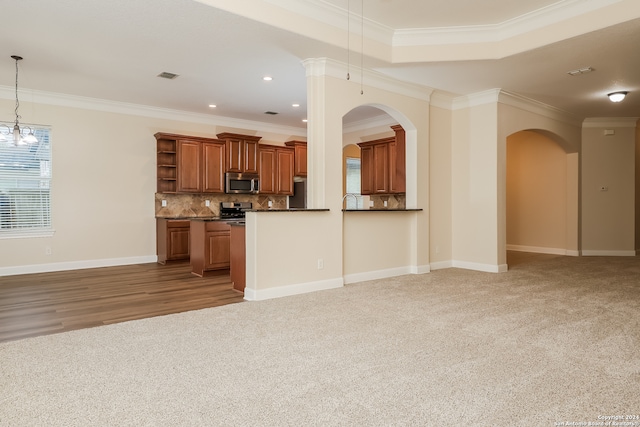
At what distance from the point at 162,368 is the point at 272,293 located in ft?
6.67

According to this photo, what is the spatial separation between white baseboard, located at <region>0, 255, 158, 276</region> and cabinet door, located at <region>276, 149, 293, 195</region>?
115 inches

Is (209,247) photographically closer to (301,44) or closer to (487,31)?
(301,44)

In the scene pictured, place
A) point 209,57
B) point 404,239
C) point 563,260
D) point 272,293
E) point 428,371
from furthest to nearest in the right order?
point 563,260 → point 404,239 → point 209,57 → point 272,293 → point 428,371

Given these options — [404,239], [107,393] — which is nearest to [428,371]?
[107,393]

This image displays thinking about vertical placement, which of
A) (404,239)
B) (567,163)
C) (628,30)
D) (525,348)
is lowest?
(525,348)

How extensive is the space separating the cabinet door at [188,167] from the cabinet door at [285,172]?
5.83 ft

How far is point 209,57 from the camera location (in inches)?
192

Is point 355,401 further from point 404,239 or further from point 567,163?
point 567,163

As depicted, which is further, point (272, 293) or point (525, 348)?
point (272, 293)

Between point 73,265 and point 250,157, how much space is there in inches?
146

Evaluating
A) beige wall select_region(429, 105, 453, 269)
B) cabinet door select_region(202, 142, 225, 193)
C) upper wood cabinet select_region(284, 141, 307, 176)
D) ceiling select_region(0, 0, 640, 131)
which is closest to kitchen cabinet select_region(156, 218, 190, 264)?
cabinet door select_region(202, 142, 225, 193)

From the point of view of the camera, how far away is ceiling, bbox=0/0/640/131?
3908 mm

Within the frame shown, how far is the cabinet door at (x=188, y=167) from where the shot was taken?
7461 millimetres

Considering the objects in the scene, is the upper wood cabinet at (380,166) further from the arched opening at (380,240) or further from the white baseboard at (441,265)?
the white baseboard at (441,265)
